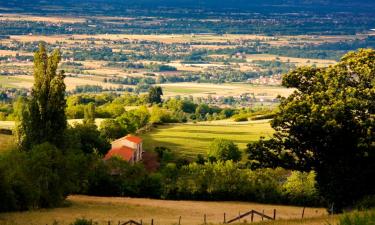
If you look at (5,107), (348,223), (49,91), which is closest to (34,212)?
(49,91)

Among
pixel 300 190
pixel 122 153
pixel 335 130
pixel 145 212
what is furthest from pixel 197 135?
pixel 335 130

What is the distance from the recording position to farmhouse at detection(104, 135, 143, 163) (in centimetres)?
7090

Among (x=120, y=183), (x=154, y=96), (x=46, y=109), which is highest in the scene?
(x=46, y=109)

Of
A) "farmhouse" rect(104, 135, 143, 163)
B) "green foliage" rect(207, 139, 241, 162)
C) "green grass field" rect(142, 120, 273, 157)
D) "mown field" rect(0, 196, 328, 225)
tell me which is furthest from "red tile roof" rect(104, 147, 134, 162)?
"mown field" rect(0, 196, 328, 225)

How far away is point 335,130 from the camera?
3972cm

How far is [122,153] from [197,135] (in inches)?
735

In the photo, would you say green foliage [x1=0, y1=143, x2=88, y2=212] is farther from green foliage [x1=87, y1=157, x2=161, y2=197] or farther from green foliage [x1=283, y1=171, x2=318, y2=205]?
green foliage [x1=283, y1=171, x2=318, y2=205]

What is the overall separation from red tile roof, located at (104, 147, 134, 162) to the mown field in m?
12.4

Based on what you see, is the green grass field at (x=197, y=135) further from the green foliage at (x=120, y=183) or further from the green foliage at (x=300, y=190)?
the green foliage at (x=300, y=190)

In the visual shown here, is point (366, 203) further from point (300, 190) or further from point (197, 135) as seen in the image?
point (197, 135)

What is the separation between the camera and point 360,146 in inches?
1555

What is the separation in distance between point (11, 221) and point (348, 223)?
23893 millimetres

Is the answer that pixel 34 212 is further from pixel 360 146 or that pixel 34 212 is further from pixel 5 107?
pixel 5 107

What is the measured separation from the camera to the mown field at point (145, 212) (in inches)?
1687
